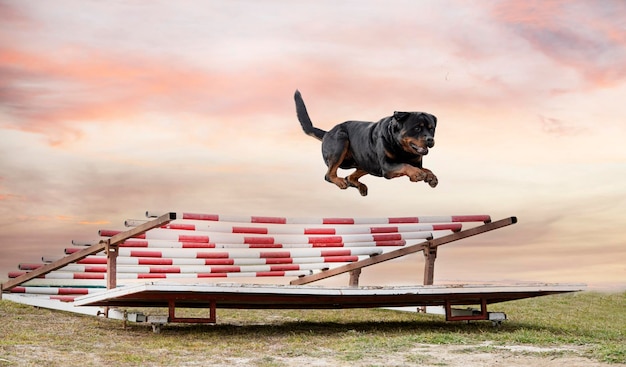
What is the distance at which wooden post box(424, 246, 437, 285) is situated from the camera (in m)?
9.86

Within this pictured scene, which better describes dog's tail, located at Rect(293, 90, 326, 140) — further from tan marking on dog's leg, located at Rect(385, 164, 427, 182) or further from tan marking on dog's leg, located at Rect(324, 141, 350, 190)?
tan marking on dog's leg, located at Rect(385, 164, 427, 182)

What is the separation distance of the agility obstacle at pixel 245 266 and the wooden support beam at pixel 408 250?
1cm

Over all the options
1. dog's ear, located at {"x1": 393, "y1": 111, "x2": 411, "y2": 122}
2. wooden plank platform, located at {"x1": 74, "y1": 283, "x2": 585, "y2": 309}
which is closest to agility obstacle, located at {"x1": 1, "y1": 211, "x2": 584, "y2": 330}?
wooden plank platform, located at {"x1": 74, "y1": 283, "x2": 585, "y2": 309}

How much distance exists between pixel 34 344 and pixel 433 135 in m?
4.19

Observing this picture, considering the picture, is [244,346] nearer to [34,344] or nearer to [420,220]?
[34,344]

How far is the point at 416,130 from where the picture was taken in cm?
632

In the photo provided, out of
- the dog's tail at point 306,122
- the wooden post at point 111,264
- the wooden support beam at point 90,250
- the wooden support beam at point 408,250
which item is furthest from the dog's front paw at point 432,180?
the wooden post at point 111,264

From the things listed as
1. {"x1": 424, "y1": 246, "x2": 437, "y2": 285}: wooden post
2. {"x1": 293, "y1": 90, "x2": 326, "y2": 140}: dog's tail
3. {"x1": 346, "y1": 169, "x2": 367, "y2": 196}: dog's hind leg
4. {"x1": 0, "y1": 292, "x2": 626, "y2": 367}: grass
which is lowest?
{"x1": 0, "y1": 292, "x2": 626, "y2": 367}: grass

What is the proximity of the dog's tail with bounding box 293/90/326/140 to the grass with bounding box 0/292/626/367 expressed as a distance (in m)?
2.15

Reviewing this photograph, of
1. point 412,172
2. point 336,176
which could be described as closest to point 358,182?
point 336,176

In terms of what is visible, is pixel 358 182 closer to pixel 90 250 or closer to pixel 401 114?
pixel 401 114

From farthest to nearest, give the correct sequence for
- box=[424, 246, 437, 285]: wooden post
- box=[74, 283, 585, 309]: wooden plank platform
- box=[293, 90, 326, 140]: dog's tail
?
box=[424, 246, 437, 285]: wooden post → box=[293, 90, 326, 140]: dog's tail → box=[74, 283, 585, 309]: wooden plank platform

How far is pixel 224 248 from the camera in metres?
9.01

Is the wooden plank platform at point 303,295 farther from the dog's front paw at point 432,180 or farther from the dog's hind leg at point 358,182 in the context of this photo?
the dog's front paw at point 432,180
